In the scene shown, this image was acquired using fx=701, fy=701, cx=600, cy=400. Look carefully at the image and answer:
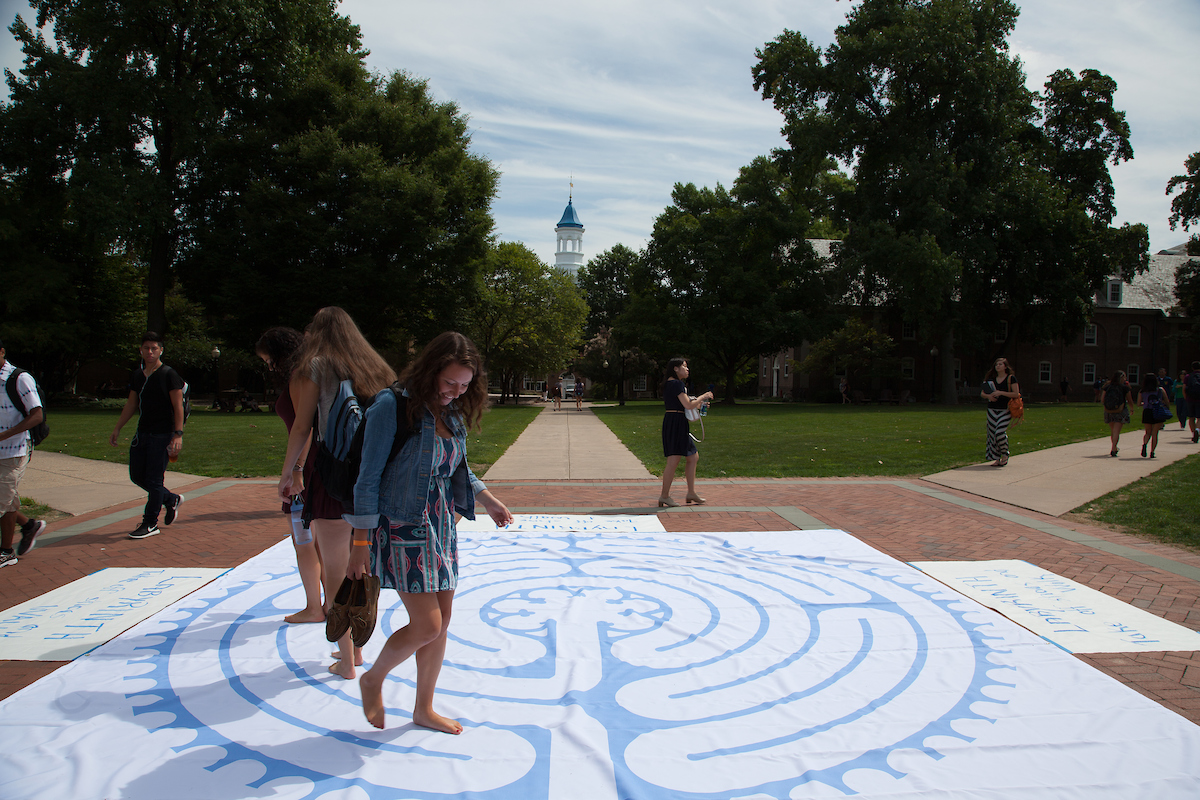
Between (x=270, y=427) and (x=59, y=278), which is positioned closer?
(x=270, y=427)

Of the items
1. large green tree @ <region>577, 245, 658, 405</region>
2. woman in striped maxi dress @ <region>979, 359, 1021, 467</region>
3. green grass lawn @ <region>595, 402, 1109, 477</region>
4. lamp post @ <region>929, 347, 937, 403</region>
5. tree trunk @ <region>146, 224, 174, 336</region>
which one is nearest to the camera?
woman in striped maxi dress @ <region>979, 359, 1021, 467</region>

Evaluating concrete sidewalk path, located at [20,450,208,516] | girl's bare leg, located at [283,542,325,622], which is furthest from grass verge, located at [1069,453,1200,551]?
concrete sidewalk path, located at [20,450,208,516]

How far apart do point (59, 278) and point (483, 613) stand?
32.8m

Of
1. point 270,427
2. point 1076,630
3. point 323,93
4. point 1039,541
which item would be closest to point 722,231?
point 323,93

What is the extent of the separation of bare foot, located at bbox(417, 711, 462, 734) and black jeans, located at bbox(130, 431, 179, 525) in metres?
4.83

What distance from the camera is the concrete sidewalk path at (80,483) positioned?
8.57 meters

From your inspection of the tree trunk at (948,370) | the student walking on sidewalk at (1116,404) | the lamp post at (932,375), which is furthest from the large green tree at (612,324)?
the student walking on sidewalk at (1116,404)

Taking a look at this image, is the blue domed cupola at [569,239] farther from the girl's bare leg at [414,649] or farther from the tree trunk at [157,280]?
the girl's bare leg at [414,649]

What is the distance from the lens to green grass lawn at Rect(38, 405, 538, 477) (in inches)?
476

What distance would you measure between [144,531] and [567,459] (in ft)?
25.3

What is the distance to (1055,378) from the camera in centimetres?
4791

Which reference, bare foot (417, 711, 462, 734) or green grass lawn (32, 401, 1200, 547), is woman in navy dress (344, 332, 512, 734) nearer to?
bare foot (417, 711, 462, 734)

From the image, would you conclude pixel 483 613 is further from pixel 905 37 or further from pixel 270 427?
pixel 905 37

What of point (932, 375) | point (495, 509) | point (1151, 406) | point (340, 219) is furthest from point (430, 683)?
point (932, 375)
